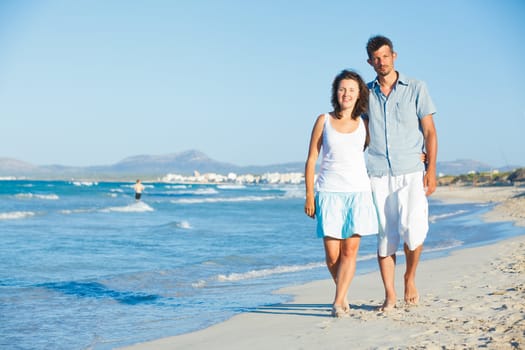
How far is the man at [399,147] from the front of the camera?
423cm

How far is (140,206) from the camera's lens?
32.5 meters

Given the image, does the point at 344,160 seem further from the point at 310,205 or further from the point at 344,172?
the point at 310,205

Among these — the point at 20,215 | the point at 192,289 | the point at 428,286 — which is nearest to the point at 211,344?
the point at 428,286

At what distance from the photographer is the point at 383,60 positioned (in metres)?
4.23

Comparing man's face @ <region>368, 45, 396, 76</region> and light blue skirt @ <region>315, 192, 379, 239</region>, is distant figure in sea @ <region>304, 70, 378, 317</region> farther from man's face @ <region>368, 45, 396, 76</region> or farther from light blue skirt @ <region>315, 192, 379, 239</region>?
man's face @ <region>368, 45, 396, 76</region>

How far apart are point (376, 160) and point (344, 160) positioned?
26cm

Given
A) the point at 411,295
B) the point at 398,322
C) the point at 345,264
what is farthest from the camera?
the point at 411,295

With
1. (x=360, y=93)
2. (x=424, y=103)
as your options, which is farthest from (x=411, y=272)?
(x=360, y=93)

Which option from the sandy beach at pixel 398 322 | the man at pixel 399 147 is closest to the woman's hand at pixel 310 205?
the man at pixel 399 147

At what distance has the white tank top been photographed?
13.9ft

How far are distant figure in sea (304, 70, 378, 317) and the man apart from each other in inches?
4.1

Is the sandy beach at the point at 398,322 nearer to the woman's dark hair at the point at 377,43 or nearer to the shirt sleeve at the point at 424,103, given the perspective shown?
the shirt sleeve at the point at 424,103

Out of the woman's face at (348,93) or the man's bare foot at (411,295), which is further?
the man's bare foot at (411,295)

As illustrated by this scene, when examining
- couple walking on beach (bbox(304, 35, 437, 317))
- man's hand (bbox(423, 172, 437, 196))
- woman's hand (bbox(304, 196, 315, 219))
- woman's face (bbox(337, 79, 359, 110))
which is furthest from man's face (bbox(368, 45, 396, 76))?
woman's hand (bbox(304, 196, 315, 219))
